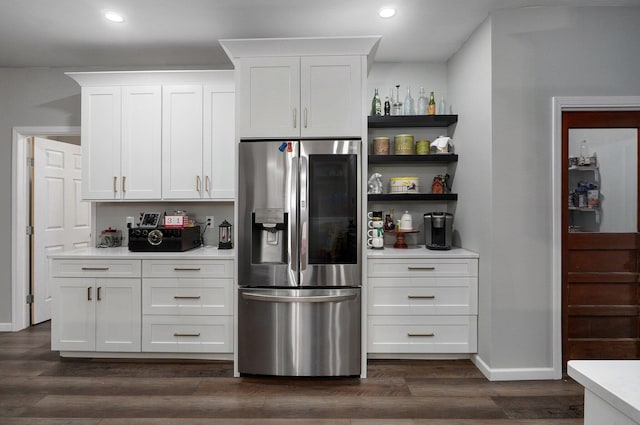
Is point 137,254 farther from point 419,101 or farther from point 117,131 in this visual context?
point 419,101

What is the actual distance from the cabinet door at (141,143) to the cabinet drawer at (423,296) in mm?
2092

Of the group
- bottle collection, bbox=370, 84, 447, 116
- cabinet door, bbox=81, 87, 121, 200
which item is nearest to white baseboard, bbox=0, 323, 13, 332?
cabinet door, bbox=81, 87, 121, 200

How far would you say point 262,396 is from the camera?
2637 mm

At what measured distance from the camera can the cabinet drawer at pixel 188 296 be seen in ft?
10.3

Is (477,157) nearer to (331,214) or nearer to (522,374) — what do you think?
(331,214)

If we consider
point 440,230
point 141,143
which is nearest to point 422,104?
point 440,230

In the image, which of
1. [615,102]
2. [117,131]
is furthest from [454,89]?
[117,131]

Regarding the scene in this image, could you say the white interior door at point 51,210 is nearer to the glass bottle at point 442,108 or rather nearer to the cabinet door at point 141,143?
the cabinet door at point 141,143

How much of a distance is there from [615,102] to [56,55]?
461 cm

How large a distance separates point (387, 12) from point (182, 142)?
1.99 metres

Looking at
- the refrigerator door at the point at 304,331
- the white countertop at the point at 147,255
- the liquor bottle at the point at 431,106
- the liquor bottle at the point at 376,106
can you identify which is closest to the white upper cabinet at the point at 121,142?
the white countertop at the point at 147,255

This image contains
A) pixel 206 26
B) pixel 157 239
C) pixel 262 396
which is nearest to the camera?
pixel 262 396

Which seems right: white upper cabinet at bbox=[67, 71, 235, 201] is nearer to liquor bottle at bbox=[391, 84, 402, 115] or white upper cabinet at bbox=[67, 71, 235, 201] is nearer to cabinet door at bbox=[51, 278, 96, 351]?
cabinet door at bbox=[51, 278, 96, 351]

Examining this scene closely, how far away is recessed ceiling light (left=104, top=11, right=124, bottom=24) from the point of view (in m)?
2.88
